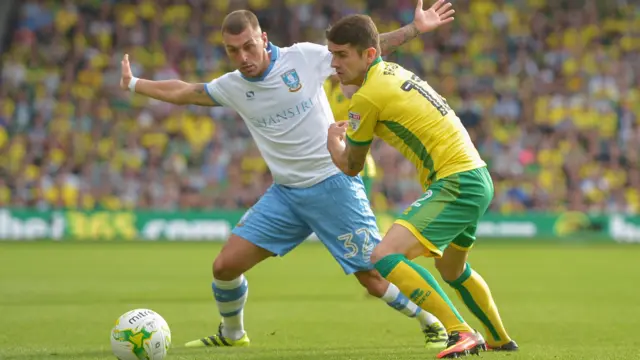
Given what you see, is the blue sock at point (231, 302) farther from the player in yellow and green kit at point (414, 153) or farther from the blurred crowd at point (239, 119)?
the blurred crowd at point (239, 119)

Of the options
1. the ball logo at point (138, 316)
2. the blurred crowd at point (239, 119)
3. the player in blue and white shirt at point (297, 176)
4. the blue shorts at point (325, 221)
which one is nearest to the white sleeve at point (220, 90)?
the player in blue and white shirt at point (297, 176)

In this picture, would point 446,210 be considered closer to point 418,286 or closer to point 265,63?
point 418,286

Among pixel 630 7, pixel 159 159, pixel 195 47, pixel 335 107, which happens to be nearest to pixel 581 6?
pixel 630 7

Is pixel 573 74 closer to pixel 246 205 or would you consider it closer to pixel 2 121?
pixel 246 205

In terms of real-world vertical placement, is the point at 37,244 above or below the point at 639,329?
below

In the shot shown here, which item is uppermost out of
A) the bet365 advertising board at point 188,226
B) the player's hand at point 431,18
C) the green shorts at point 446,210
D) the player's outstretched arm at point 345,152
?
the player's hand at point 431,18

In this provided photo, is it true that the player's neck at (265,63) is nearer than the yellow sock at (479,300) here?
No

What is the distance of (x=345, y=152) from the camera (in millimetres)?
6648

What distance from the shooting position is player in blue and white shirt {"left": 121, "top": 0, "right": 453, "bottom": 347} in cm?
782

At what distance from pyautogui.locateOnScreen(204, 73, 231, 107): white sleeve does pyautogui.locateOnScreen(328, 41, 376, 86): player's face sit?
5.25ft

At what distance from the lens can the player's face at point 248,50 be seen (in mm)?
7559

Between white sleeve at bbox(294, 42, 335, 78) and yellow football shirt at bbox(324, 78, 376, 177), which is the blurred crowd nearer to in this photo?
yellow football shirt at bbox(324, 78, 376, 177)

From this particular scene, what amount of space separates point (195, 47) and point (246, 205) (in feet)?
18.9

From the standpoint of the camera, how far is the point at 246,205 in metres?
24.2
